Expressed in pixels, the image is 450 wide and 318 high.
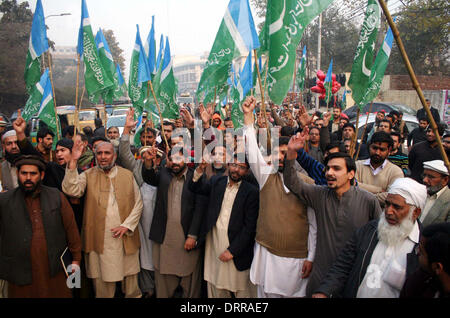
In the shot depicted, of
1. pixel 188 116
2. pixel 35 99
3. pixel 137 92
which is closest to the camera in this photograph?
pixel 188 116

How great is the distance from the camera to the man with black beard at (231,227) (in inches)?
130

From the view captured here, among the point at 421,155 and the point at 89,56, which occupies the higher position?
the point at 89,56

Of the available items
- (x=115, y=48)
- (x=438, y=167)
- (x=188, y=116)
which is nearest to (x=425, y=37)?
(x=188, y=116)

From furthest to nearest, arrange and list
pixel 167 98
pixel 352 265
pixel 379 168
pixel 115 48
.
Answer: pixel 115 48 < pixel 167 98 < pixel 379 168 < pixel 352 265

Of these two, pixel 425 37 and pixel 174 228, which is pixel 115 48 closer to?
pixel 425 37

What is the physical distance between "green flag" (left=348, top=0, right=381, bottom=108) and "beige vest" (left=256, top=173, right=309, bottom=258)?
2.07m

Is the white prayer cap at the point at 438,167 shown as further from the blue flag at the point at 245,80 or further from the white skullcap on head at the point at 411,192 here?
the blue flag at the point at 245,80

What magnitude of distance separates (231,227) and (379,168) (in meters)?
1.85

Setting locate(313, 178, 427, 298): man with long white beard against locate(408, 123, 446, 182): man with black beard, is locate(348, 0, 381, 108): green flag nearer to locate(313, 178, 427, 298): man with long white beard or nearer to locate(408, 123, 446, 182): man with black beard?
locate(408, 123, 446, 182): man with black beard

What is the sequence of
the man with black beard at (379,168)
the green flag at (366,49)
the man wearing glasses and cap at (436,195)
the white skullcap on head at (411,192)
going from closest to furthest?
1. the white skullcap on head at (411,192)
2. the man wearing glasses and cap at (436,195)
3. the man with black beard at (379,168)
4. the green flag at (366,49)

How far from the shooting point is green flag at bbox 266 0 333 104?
10.8ft

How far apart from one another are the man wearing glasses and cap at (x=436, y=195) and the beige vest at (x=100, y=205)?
274 cm

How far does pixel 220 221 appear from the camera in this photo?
3416mm

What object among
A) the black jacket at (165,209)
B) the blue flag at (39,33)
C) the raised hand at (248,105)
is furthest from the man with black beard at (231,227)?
the blue flag at (39,33)
